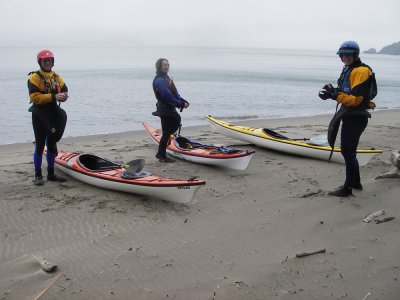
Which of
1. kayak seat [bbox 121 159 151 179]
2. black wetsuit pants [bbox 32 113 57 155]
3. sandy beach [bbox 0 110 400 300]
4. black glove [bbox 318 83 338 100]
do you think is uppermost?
black glove [bbox 318 83 338 100]

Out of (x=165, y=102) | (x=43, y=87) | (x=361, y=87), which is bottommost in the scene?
(x=165, y=102)

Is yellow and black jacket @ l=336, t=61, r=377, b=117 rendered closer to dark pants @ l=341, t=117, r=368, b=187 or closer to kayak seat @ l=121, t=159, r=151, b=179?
dark pants @ l=341, t=117, r=368, b=187

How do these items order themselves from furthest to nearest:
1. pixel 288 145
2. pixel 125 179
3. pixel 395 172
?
pixel 288 145, pixel 395 172, pixel 125 179

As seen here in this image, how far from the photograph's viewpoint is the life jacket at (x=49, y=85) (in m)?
5.29

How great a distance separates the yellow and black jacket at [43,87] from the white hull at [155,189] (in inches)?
46.4

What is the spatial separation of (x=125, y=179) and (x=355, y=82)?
3.01 m

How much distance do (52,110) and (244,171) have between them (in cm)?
303

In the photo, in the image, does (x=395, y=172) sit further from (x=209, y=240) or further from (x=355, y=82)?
(x=209, y=240)

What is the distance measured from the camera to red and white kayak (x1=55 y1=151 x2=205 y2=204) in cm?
488

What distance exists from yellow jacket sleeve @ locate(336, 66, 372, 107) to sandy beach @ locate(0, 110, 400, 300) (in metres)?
1.22

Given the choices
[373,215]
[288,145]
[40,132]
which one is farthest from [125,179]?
[288,145]

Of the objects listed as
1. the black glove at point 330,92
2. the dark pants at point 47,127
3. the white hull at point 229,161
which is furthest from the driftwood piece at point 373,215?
the dark pants at point 47,127

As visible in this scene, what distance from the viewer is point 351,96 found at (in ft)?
15.1

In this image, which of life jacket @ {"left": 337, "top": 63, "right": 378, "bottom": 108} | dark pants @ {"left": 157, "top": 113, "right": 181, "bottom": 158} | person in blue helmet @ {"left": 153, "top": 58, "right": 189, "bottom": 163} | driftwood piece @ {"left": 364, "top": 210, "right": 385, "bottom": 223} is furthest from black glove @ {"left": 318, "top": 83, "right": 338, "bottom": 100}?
dark pants @ {"left": 157, "top": 113, "right": 181, "bottom": 158}
